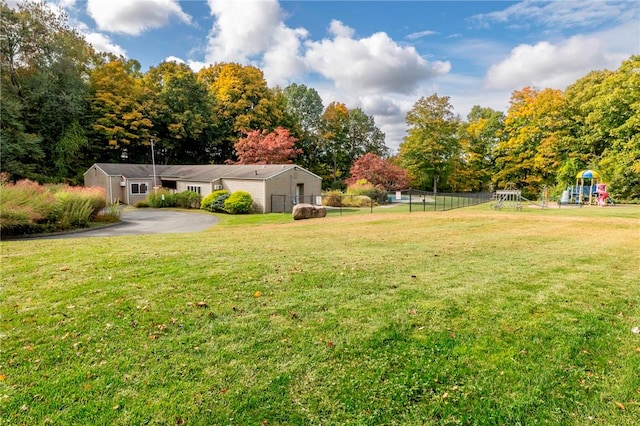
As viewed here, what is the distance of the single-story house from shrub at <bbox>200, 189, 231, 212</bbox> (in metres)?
1.33

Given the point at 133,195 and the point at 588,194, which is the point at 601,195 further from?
the point at 133,195

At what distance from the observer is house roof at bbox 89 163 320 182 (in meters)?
25.2

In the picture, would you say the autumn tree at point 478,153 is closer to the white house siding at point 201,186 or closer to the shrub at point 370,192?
the shrub at point 370,192

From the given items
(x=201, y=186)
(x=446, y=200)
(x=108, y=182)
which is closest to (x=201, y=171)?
(x=201, y=186)

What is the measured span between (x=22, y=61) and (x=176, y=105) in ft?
42.0

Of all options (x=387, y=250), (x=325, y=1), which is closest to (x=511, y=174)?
(x=325, y=1)

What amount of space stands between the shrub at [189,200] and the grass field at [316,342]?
20.4 meters

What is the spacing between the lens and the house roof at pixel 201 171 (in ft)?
82.7

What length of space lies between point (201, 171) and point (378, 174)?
1709 cm

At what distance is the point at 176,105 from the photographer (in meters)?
37.0

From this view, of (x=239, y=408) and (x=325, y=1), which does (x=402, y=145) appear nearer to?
(x=325, y=1)

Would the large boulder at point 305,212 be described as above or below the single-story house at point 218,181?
below

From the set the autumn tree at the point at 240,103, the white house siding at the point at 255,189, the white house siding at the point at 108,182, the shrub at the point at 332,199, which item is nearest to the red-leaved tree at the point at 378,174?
the shrub at the point at 332,199

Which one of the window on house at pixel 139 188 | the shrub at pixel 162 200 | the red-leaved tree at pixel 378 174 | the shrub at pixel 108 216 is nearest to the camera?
the shrub at pixel 108 216
